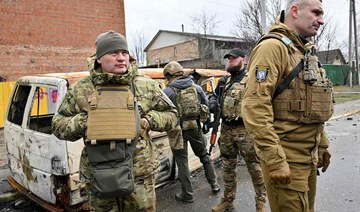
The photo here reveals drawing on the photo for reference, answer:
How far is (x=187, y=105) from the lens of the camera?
14.3ft

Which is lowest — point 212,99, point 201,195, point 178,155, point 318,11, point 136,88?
point 201,195

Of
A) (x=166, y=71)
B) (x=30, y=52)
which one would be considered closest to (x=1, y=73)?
(x=30, y=52)

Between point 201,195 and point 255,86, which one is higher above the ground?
point 255,86

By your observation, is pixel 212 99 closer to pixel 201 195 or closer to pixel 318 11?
pixel 201 195

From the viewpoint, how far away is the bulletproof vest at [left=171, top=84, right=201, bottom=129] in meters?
4.34

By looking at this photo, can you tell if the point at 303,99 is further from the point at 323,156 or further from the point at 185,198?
the point at 185,198

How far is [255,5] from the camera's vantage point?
21156mm

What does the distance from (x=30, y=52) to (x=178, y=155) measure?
9.68 meters

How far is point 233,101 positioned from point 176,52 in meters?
38.4

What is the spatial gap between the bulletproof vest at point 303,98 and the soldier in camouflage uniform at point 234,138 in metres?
1.47

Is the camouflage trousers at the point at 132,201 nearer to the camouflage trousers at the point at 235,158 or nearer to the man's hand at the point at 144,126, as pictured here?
the man's hand at the point at 144,126

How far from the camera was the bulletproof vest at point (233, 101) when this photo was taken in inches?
151

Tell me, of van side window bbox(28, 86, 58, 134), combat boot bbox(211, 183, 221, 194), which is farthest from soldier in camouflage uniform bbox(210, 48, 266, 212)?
van side window bbox(28, 86, 58, 134)

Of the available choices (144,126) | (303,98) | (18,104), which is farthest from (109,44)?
(18,104)
